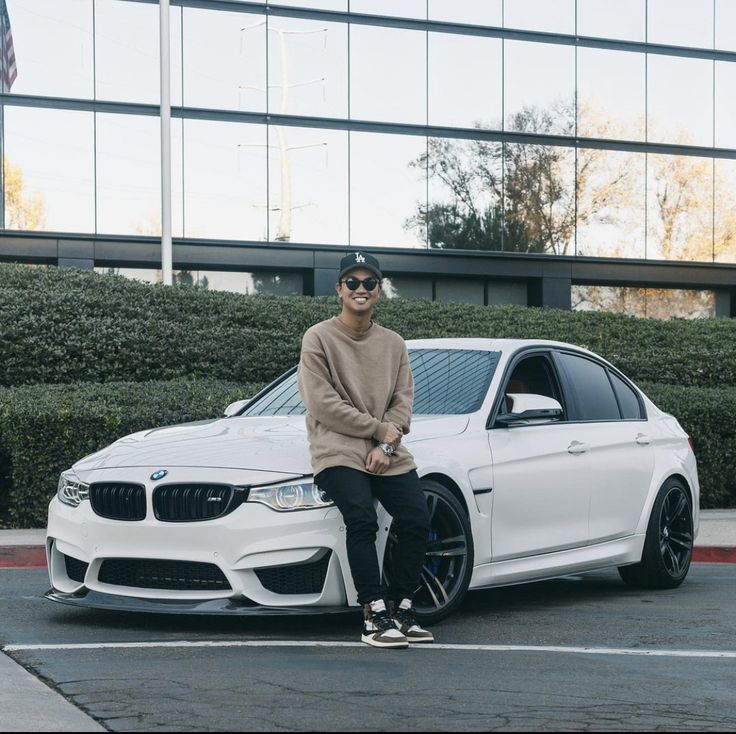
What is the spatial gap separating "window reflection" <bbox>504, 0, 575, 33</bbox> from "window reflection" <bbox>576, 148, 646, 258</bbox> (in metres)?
2.66

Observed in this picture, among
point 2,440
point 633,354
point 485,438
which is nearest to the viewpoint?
point 485,438

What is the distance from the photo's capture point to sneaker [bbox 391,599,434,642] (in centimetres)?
650

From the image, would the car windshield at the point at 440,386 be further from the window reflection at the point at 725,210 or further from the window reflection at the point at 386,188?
the window reflection at the point at 725,210

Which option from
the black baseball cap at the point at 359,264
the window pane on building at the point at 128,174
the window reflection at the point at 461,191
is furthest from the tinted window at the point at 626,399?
the window reflection at the point at 461,191

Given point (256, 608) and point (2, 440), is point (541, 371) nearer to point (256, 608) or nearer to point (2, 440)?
point (256, 608)

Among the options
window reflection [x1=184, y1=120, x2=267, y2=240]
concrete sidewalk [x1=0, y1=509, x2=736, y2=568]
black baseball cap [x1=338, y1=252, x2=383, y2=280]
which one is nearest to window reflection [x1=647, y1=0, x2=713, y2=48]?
window reflection [x1=184, y1=120, x2=267, y2=240]

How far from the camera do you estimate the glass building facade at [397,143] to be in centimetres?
2619

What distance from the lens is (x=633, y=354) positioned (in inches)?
673

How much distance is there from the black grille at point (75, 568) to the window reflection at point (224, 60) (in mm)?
20477

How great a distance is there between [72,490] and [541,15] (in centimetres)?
2385

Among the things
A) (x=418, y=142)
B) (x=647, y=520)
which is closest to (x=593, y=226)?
(x=418, y=142)

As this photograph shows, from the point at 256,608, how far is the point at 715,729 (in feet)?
8.04

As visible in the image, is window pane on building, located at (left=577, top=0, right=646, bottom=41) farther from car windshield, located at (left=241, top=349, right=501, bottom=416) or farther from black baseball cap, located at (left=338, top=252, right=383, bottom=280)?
black baseball cap, located at (left=338, top=252, right=383, bottom=280)

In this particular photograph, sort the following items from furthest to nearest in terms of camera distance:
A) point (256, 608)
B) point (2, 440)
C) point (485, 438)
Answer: point (2, 440)
point (485, 438)
point (256, 608)
